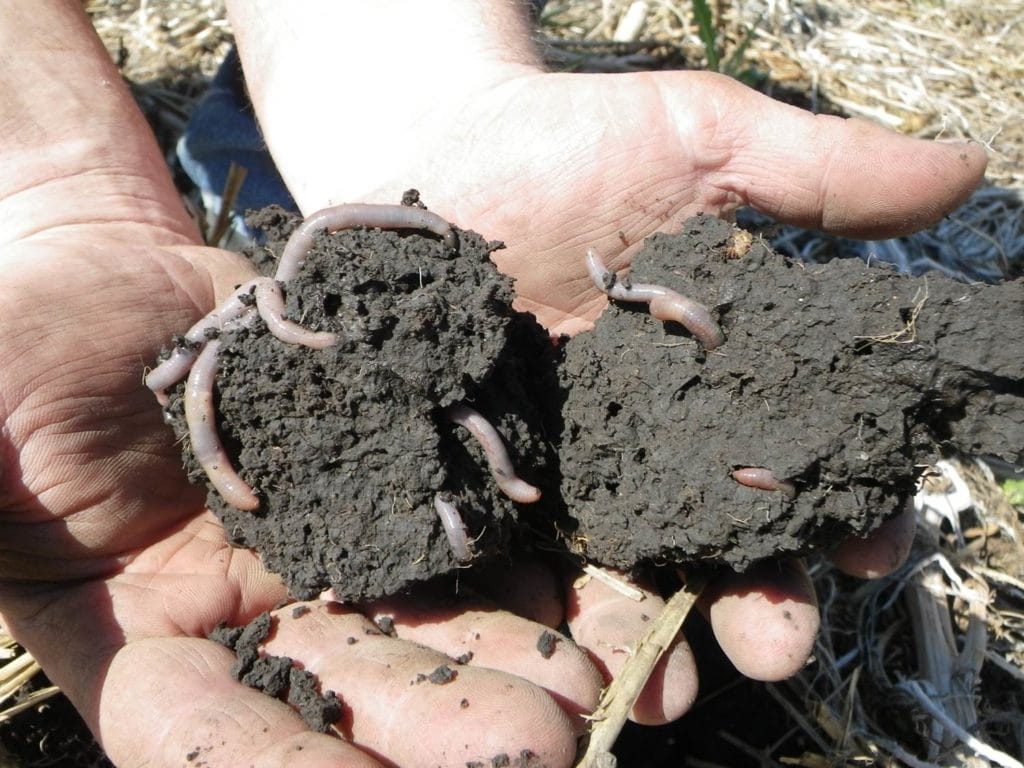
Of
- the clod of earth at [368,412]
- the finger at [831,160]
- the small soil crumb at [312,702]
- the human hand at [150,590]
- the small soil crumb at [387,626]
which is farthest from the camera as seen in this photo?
the finger at [831,160]

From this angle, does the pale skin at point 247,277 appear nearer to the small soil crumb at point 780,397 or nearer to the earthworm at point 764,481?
the small soil crumb at point 780,397

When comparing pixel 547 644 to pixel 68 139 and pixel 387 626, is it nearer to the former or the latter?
pixel 387 626

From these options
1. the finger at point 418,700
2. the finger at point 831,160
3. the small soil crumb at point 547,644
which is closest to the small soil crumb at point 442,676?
the finger at point 418,700

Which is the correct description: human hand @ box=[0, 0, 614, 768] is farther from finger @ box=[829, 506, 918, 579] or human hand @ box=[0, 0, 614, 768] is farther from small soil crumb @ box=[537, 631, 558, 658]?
finger @ box=[829, 506, 918, 579]

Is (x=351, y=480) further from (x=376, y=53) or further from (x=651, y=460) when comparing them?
(x=376, y=53)

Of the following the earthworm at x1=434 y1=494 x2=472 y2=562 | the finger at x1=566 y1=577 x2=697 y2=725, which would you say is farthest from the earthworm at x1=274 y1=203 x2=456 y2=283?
the finger at x1=566 y1=577 x2=697 y2=725

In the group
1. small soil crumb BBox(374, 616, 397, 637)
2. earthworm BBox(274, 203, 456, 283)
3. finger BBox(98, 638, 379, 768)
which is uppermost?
earthworm BBox(274, 203, 456, 283)
